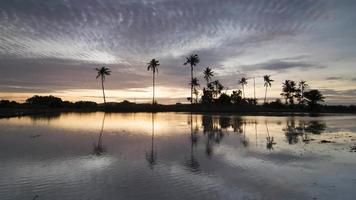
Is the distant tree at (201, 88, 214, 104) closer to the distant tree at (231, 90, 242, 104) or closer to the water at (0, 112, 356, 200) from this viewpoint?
the distant tree at (231, 90, 242, 104)

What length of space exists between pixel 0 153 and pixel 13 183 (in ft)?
30.8

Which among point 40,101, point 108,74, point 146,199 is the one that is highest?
point 108,74

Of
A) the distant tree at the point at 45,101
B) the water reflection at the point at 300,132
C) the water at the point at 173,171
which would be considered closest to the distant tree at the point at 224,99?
the distant tree at the point at 45,101

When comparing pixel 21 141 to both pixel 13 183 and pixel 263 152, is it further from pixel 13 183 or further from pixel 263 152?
pixel 263 152

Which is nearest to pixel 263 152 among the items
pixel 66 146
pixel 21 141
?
pixel 66 146

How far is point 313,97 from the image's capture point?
123 metres

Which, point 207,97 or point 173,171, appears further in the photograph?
point 207,97

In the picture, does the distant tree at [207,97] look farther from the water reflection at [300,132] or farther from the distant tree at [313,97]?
the water reflection at [300,132]

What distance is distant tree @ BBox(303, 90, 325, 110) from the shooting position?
122188 millimetres

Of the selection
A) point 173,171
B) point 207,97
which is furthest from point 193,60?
point 173,171

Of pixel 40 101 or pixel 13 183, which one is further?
pixel 40 101

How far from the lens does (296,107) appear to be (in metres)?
134

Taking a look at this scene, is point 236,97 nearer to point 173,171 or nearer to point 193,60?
point 193,60

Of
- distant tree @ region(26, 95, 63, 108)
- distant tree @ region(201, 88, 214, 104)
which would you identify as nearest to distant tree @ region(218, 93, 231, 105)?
distant tree @ region(201, 88, 214, 104)
